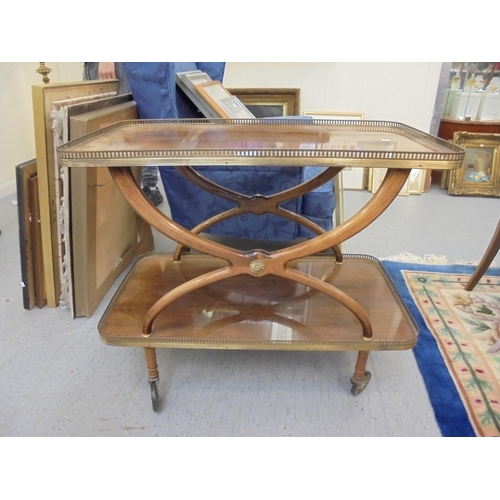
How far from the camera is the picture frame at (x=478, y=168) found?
9.03 feet

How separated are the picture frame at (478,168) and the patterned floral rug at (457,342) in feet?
3.81

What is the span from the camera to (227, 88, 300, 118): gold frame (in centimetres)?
280

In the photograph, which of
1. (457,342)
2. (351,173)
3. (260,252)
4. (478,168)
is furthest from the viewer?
(351,173)

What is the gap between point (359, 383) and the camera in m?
1.16

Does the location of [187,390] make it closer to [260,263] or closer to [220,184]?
[260,263]

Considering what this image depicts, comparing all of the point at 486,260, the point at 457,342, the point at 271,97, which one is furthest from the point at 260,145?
the point at 271,97

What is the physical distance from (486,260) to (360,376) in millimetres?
812

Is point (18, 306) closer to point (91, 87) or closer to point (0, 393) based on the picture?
point (0, 393)

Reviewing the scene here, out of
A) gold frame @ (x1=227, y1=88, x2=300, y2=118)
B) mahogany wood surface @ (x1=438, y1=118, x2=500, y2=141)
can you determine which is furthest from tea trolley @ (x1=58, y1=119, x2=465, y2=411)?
mahogany wood surface @ (x1=438, y1=118, x2=500, y2=141)

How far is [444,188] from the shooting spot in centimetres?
295

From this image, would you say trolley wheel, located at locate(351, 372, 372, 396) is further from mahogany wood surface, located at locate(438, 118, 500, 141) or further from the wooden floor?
mahogany wood surface, located at locate(438, 118, 500, 141)

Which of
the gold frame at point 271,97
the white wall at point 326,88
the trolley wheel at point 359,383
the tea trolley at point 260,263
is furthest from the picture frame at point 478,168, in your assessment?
the trolley wheel at point 359,383

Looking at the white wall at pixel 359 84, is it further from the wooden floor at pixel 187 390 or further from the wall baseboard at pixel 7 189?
the wooden floor at pixel 187 390

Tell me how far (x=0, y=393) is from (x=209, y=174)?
101 centimetres
